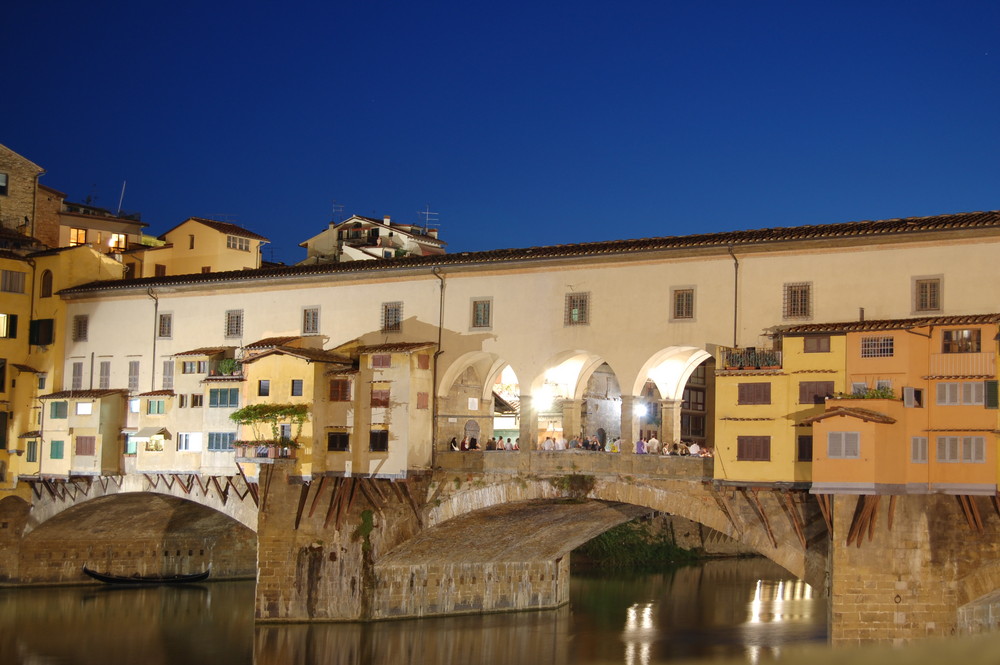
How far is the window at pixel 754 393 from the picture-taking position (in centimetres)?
3142

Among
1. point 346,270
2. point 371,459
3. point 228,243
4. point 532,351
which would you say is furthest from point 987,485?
point 228,243

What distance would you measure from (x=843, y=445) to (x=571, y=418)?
1038 centimetres

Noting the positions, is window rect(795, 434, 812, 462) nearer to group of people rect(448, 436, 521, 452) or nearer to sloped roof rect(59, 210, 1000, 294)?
sloped roof rect(59, 210, 1000, 294)

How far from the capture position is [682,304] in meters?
34.2

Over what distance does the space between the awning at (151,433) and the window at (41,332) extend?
622 cm

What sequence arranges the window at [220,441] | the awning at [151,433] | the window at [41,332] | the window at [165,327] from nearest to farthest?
the window at [220,441] → the awning at [151,433] → the window at [165,327] → the window at [41,332]

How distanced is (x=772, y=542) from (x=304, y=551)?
1442 cm

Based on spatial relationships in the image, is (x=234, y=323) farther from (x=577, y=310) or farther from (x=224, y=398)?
(x=577, y=310)

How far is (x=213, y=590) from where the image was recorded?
51.4 m

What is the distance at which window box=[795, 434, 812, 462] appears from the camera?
30844 mm

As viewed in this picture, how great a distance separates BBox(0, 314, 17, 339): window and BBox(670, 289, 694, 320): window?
25094 mm

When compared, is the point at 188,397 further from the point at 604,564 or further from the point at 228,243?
the point at 604,564

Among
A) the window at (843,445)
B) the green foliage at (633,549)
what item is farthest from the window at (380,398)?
the green foliage at (633,549)

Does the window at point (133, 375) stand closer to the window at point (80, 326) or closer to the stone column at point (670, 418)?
the window at point (80, 326)
